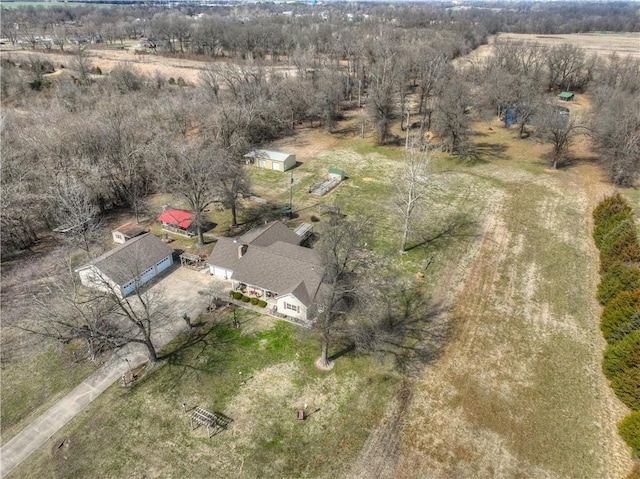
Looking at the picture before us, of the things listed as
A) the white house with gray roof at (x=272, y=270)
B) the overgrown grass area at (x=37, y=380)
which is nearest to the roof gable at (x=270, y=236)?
the white house with gray roof at (x=272, y=270)

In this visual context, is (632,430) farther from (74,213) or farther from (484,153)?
(484,153)

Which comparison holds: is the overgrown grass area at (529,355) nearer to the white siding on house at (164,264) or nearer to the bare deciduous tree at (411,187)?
the bare deciduous tree at (411,187)

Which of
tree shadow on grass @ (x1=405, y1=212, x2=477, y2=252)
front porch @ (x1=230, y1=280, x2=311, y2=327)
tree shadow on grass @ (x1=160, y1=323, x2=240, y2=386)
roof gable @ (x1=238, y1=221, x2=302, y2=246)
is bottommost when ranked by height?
tree shadow on grass @ (x1=160, y1=323, x2=240, y2=386)

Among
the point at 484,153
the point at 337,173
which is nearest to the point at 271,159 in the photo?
the point at 337,173

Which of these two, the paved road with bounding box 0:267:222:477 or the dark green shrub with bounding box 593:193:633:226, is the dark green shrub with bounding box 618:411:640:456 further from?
the paved road with bounding box 0:267:222:477

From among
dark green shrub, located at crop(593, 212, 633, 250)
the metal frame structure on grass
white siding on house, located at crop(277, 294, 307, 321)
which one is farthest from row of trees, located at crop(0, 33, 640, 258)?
the metal frame structure on grass

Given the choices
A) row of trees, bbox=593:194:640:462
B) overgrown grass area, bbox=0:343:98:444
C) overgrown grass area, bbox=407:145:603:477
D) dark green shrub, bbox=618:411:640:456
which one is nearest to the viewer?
dark green shrub, bbox=618:411:640:456

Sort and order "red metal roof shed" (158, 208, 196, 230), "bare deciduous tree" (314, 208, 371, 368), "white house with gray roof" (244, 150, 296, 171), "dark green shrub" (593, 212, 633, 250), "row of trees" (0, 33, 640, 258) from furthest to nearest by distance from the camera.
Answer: "white house with gray roof" (244, 150, 296, 171) → "red metal roof shed" (158, 208, 196, 230) → "row of trees" (0, 33, 640, 258) → "dark green shrub" (593, 212, 633, 250) → "bare deciduous tree" (314, 208, 371, 368)
